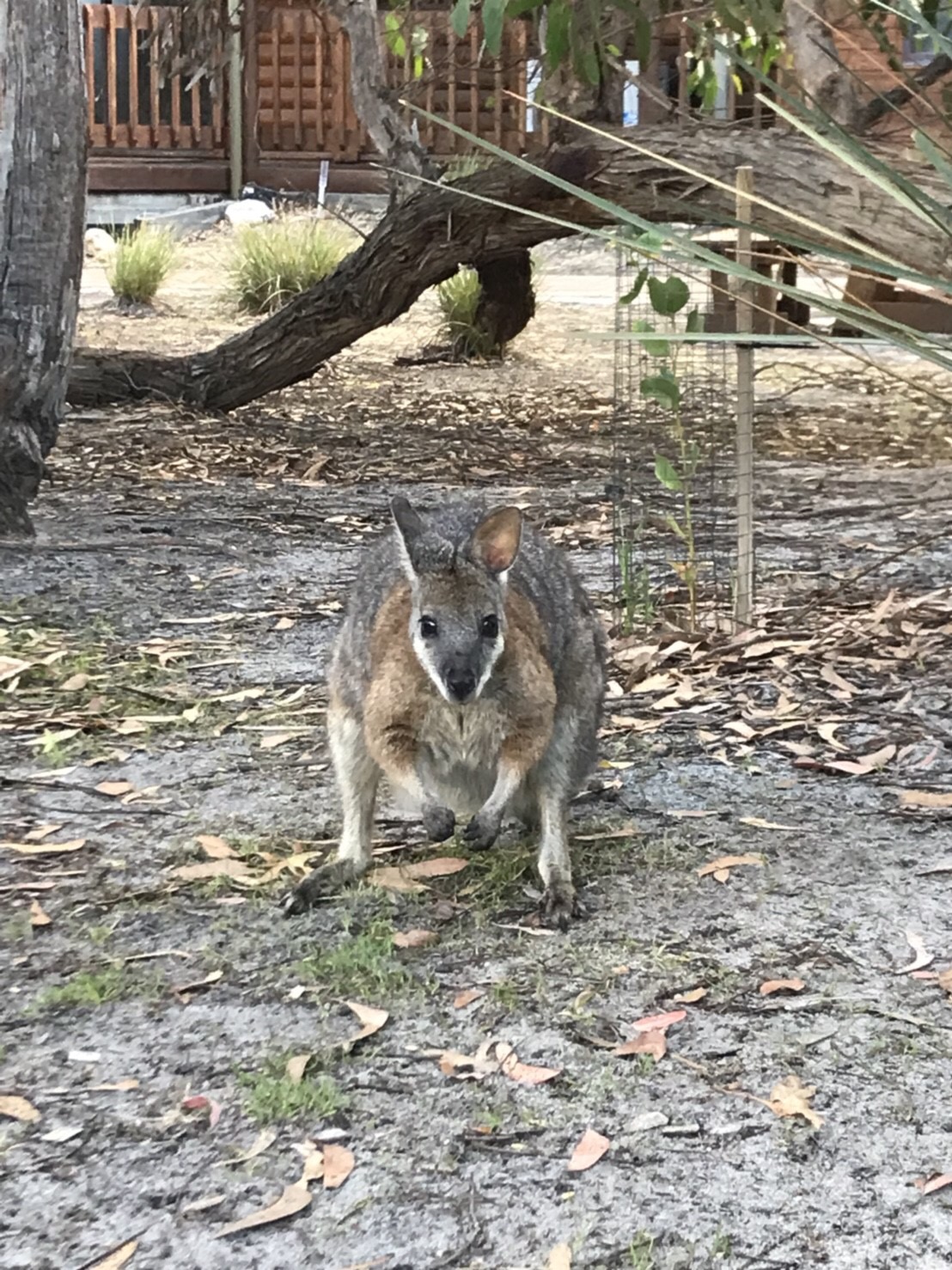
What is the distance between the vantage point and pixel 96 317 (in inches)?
496

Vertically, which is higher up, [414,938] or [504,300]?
[504,300]

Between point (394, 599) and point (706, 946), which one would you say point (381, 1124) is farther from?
point (394, 599)

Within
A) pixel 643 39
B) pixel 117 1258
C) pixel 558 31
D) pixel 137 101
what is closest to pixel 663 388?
pixel 643 39

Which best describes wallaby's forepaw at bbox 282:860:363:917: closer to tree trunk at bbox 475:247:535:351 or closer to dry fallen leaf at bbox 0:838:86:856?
dry fallen leaf at bbox 0:838:86:856

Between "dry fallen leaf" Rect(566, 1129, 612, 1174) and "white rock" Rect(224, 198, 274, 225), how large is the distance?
568 inches

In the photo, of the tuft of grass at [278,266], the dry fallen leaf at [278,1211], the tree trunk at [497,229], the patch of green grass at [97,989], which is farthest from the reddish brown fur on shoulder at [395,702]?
the tuft of grass at [278,266]

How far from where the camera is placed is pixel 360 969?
3062 millimetres

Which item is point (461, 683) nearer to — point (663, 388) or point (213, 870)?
point (213, 870)

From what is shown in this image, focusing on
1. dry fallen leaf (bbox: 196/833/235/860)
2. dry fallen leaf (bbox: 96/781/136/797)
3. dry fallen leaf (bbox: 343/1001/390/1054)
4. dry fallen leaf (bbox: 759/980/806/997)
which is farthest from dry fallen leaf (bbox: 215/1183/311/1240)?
dry fallen leaf (bbox: 96/781/136/797)

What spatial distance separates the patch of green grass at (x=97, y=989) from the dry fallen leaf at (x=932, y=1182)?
4.40 feet

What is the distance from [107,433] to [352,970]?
591 cm

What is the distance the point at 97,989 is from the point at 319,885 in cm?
55

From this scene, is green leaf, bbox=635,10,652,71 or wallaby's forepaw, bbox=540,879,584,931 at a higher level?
green leaf, bbox=635,10,652,71

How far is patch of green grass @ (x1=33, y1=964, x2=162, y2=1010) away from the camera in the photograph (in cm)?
294
